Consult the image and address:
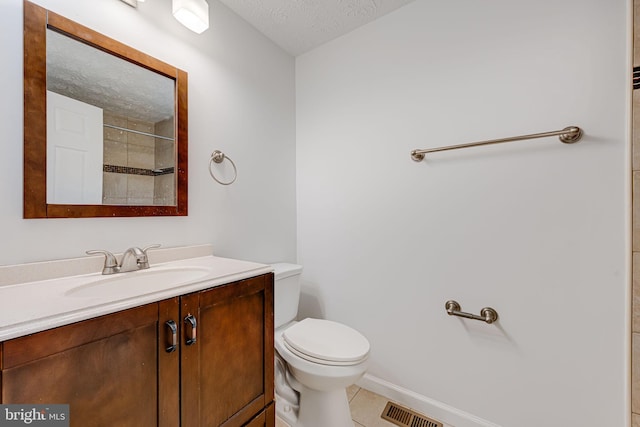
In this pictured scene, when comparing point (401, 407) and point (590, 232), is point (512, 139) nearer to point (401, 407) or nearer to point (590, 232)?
point (590, 232)

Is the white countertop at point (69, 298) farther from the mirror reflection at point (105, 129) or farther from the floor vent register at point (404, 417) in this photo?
the floor vent register at point (404, 417)

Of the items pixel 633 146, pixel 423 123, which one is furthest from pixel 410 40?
pixel 633 146

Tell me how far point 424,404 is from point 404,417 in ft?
0.43

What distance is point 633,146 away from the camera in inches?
36.9

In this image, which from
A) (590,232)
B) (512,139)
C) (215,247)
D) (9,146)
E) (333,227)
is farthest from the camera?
(333,227)

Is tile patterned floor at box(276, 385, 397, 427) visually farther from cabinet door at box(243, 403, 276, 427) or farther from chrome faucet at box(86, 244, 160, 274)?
chrome faucet at box(86, 244, 160, 274)

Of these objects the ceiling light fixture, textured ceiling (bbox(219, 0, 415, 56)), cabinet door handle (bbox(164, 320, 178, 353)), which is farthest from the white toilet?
textured ceiling (bbox(219, 0, 415, 56))

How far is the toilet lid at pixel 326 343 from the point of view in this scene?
3.84 feet

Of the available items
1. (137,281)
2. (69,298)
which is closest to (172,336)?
(69,298)

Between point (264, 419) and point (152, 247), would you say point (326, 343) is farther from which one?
point (152, 247)

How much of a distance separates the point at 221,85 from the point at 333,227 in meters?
1.08

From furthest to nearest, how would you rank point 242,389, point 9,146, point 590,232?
point 590,232 → point 242,389 → point 9,146

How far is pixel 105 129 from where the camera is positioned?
107cm

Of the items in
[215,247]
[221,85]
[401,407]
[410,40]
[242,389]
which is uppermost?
[410,40]
